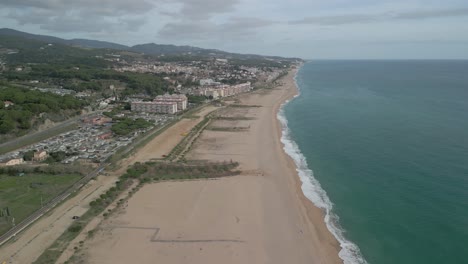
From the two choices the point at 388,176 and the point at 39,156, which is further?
the point at 39,156

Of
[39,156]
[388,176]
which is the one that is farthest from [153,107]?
[388,176]

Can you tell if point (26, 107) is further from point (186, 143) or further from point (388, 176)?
point (388, 176)

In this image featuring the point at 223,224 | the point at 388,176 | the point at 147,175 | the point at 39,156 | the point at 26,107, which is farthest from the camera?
the point at 26,107

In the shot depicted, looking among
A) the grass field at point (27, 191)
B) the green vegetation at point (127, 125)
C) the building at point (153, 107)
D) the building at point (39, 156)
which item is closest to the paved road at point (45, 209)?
the grass field at point (27, 191)

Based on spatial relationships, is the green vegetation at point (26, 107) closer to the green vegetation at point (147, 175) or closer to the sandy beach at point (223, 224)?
the green vegetation at point (147, 175)

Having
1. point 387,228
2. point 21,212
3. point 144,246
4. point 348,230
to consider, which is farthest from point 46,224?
point 387,228

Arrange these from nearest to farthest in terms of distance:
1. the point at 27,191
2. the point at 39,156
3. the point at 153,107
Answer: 1. the point at 27,191
2. the point at 39,156
3. the point at 153,107

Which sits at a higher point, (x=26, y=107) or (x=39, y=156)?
(x=26, y=107)
